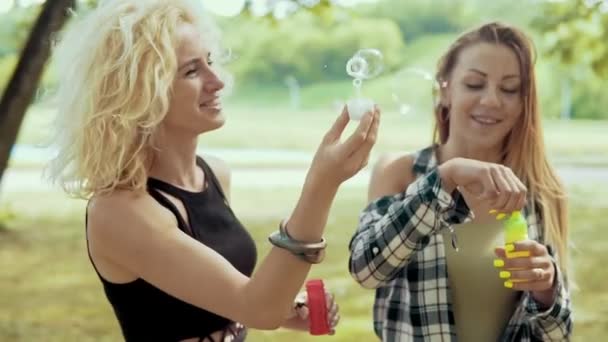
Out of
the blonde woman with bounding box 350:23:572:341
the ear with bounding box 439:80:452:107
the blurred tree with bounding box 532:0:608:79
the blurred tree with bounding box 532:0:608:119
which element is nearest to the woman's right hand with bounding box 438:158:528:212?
the blonde woman with bounding box 350:23:572:341

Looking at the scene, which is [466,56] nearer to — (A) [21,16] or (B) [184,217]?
(B) [184,217]

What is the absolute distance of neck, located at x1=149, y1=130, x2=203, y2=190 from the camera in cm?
122

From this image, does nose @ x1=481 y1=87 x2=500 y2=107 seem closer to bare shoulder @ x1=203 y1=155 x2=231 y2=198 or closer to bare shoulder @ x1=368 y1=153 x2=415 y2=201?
bare shoulder @ x1=368 y1=153 x2=415 y2=201

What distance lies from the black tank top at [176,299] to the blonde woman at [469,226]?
0.19 m

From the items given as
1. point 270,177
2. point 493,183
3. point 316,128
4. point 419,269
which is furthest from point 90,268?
point 493,183

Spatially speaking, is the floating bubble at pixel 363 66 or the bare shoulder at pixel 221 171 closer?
the floating bubble at pixel 363 66

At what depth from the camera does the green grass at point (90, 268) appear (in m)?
3.58

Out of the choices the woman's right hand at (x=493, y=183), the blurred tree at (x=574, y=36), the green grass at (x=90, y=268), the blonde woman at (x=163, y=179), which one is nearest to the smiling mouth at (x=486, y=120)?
the woman's right hand at (x=493, y=183)

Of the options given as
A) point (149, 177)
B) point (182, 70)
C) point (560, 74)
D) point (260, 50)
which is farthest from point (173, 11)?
point (560, 74)

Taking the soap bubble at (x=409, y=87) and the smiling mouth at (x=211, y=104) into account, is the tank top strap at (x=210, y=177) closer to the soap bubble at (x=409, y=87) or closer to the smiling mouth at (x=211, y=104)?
the smiling mouth at (x=211, y=104)

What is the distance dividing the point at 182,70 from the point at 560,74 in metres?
3.50

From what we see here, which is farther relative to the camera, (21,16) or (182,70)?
(21,16)

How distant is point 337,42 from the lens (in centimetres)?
416

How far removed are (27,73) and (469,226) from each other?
5.47 feet
